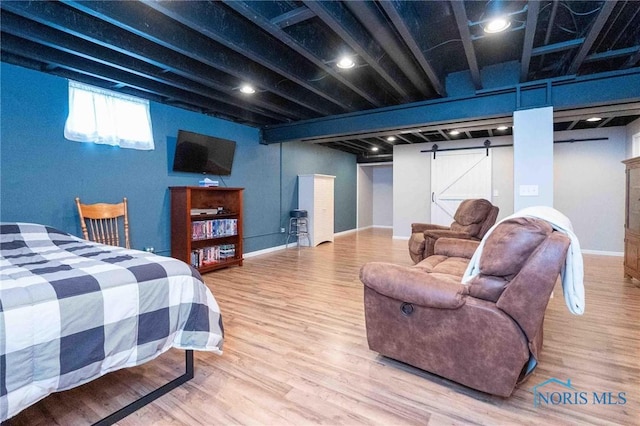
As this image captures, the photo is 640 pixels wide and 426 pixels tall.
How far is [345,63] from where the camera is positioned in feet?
9.43

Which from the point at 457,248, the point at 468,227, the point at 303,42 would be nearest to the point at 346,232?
the point at 468,227

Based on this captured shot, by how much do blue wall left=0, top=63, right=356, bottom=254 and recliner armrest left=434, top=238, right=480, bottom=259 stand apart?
11.0ft

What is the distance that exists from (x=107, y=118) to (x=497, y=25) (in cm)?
397

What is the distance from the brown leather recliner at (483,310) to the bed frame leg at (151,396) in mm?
1143

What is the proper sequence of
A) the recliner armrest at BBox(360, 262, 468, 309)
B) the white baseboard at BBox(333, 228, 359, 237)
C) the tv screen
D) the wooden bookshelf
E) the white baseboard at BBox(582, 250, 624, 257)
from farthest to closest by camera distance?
the white baseboard at BBox(333, 228, 359, 237) < the white baseboard at BBox(582, 250, 624, 257) < the tv screen < the wooden bookshelf < the recliner armrest at BBox(360, 262, 468, 309)

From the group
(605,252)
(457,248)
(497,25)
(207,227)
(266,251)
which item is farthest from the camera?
(266,251)

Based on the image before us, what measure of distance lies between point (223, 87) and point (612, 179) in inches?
258

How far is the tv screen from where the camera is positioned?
4102 millimetres

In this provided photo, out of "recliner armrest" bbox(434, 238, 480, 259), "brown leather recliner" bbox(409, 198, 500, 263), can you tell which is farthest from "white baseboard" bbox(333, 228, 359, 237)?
"recliner armrest" bbox(434, 238, 480, 259)

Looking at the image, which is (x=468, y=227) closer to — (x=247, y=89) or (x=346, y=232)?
(x=247, y=89)

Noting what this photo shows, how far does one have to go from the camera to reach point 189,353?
5.79ft

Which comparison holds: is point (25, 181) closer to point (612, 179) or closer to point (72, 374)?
point (72, 374)

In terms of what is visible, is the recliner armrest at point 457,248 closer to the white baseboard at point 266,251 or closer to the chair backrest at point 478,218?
the chair backrest at point 478,218

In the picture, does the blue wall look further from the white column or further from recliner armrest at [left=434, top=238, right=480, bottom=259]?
the white column
